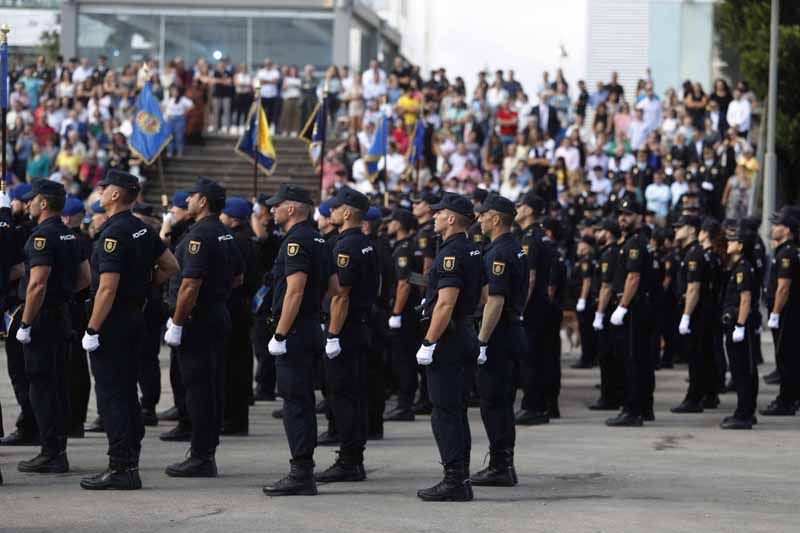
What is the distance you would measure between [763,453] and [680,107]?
1693 cm

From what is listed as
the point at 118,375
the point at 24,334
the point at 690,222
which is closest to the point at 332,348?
the point at 118,375

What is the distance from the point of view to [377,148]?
2592cm

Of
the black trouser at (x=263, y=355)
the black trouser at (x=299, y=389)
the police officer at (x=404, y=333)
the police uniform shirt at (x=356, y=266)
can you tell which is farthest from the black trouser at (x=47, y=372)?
the police officer at (x=404, y=333)

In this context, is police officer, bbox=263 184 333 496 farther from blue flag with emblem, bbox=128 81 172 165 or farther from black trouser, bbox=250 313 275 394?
blue flag with emblem, bbox=128 81 172 165

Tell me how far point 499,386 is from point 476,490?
0.76 metres

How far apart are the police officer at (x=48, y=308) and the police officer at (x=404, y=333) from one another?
14.9 ft

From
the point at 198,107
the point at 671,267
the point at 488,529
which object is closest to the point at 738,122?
the point at 671,267

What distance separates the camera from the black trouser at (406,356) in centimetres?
1515

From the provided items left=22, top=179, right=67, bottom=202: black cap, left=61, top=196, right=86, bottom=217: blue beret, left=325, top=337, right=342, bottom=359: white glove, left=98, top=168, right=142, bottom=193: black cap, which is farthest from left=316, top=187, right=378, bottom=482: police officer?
left=61, top=196, right=86, bottom=217: blue beret

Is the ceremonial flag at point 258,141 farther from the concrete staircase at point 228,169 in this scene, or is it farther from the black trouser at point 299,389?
the black trouser at point 299,389

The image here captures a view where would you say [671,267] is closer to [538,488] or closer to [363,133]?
[538,488]

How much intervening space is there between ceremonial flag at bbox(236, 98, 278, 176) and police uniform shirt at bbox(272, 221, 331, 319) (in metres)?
10.5

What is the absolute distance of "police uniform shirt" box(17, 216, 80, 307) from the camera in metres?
10.6

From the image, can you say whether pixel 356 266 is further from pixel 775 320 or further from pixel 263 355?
pixel 775 320
